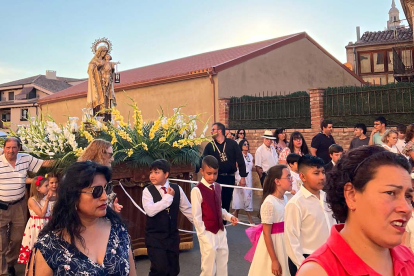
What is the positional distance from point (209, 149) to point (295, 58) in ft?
40.4

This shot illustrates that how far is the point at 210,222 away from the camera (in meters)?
4.80

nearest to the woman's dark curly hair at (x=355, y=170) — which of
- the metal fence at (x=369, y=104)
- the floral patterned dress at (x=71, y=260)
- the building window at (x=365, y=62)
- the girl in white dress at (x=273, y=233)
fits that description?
the floral patterned dress at (x=71, y=260)

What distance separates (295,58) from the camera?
19.2 meters

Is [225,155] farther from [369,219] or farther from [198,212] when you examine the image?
[369,219]

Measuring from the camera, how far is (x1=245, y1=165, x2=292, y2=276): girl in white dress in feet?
13.3

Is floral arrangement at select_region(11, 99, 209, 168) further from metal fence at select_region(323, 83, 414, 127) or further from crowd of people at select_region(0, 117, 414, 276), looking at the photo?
metal fence at select_region(323, 83, 414, 127)

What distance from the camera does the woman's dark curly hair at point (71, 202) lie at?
92.2 inches

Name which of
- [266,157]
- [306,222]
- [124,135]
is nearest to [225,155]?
[266,157]

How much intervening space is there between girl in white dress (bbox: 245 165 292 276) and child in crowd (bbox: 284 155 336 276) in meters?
0.23

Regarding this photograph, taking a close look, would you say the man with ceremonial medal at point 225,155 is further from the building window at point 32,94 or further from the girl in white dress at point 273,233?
the building window at point 32,94

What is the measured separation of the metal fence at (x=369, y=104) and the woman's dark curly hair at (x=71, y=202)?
417 inches

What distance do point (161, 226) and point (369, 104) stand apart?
29.8ft

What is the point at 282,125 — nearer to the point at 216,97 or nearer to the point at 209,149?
the point at 216,97

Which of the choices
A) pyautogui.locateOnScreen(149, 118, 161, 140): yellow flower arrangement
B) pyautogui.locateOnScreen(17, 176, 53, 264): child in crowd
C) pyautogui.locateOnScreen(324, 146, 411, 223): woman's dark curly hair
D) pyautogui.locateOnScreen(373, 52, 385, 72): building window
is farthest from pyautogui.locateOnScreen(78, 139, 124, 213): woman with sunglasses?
pyautogui.locateOnScreen(373, 52, 385, 72): building window
